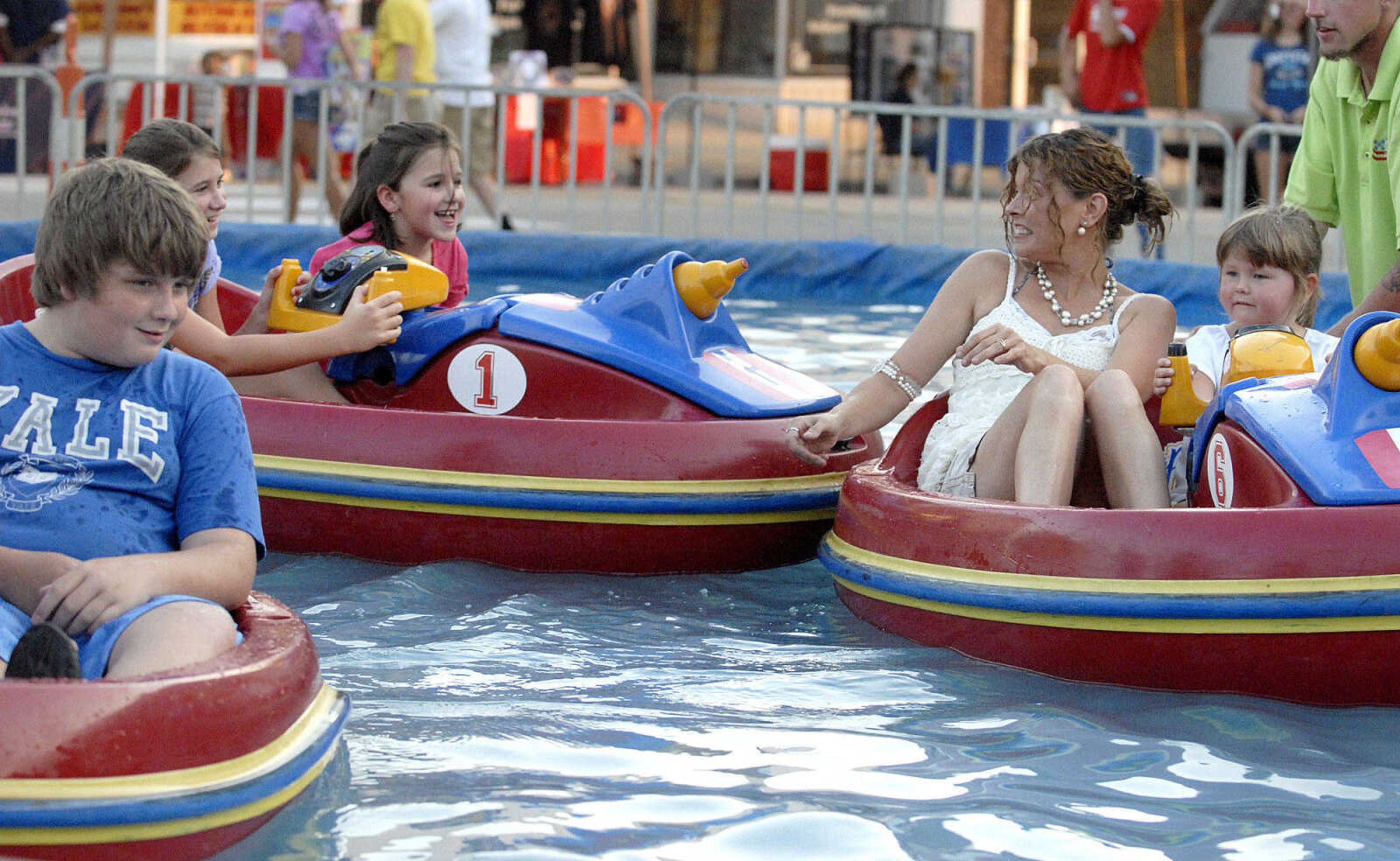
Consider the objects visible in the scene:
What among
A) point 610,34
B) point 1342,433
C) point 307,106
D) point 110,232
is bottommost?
point 1342,433

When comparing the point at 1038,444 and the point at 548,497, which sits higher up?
the point at 1038,444

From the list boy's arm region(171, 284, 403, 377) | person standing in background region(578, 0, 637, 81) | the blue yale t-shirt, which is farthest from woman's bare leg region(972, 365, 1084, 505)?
person standing in background region(578, 0, 637, 81)

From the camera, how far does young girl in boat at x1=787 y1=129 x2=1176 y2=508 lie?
328cm

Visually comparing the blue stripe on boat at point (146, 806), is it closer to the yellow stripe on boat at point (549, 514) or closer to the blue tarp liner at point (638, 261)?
the yellow stripe on boat at point (549, 514)

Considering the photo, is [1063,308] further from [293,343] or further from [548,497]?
[293,343]

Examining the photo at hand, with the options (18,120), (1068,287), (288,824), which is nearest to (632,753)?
(288,824)

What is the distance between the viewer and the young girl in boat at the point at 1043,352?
3.28 m

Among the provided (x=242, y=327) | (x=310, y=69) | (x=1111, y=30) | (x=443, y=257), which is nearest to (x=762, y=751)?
(x=242, y=327)

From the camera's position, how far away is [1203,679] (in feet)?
9.74

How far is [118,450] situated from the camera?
Result: 2359 mm

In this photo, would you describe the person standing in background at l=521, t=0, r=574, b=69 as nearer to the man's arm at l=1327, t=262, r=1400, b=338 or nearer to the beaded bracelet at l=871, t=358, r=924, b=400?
the beaded bracelet at l=871, t=358, r=924, b=400

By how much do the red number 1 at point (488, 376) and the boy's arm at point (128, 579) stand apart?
1.53 meters

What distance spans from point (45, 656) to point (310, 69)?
26.9ft

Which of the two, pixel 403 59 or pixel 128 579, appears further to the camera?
pixel 403 59
